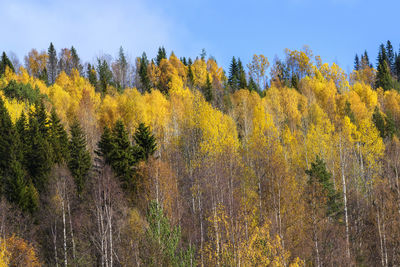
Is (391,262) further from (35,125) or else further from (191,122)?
(35,125)

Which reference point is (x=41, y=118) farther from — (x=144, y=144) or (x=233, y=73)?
(x=233, y=73)

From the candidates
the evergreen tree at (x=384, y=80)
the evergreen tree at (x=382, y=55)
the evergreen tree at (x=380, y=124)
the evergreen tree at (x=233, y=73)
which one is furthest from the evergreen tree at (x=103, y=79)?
the evergreen tree at (x=382, y=55)

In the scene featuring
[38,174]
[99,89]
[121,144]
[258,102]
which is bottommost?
[38,174]

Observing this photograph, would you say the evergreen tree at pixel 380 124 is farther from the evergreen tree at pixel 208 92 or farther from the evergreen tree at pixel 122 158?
the evergreen tree at pixel 122 158

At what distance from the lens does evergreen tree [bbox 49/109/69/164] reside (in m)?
39.3

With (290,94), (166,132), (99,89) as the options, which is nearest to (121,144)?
(166,132)

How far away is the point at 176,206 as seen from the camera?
34406mm

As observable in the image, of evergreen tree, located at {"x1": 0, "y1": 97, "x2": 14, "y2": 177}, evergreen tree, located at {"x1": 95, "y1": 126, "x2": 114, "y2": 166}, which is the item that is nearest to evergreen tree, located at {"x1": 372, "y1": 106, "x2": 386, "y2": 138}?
evergreen tree, located at {"x1": 95, "y1": 126, "x2": 114, "y2": 166}

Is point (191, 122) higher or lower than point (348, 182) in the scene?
higher

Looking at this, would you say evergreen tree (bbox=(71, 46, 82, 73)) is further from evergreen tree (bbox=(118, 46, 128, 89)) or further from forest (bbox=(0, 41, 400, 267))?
forest (bbox=(0, 41, 400, 267))

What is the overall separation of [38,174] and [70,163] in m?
3.42

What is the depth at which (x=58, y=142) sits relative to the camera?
134 feet

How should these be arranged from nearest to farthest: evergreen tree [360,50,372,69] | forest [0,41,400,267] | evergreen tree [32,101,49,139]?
forest [0,41,400,267], evergreen tree [32,101,49,139], evergreen tree [360,50,372,69]

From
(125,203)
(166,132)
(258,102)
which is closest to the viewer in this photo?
(125,203)
